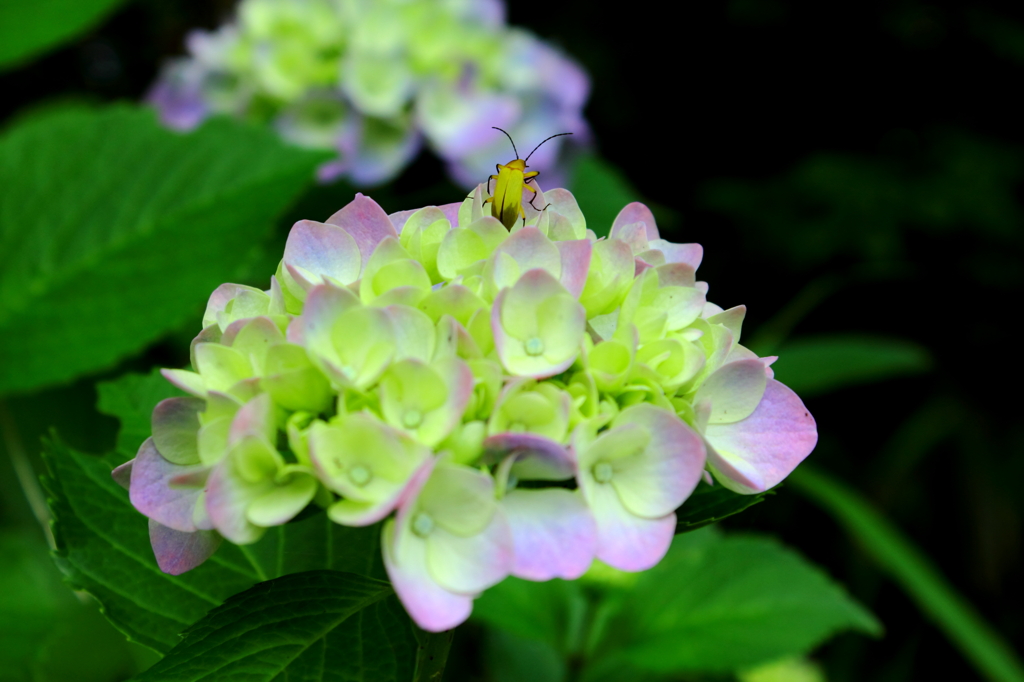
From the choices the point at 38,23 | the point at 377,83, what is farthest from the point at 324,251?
the point at 377,83

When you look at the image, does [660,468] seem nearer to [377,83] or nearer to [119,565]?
[119,565]

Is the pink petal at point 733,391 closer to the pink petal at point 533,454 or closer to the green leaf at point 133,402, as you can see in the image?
the pink petal at point 533,454

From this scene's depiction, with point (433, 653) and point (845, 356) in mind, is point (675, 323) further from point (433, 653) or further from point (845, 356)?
point (845, 356)

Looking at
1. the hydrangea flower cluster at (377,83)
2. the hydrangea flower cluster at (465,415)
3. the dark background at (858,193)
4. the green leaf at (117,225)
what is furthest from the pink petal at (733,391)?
the dark background at (858,193)

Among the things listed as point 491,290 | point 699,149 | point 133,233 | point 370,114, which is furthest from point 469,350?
point 699,149

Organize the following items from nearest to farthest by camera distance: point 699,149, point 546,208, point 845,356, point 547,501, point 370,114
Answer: point 547,501, point 546,208, point 370,114, point 845,356, point 699,149
